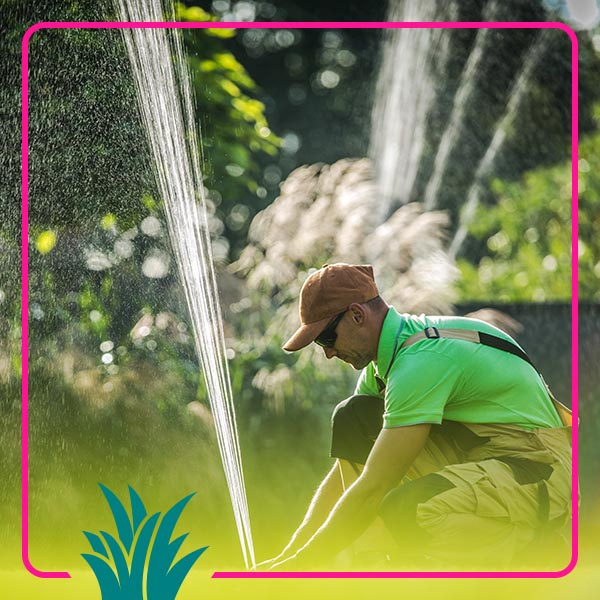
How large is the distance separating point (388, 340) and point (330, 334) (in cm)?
18

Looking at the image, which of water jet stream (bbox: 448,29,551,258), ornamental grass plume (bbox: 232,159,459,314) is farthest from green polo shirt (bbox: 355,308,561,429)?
water jet stream (bbox: 448,29,551,258)

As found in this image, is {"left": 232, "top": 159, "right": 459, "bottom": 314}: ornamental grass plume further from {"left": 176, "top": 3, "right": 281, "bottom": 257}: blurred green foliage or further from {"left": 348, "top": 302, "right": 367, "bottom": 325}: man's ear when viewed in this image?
{"left": 348, "top": 302, "right": 367, "bottom": 325}: man's ear

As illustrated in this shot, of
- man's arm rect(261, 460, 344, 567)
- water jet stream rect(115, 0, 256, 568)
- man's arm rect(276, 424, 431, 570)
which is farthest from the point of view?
water jet stream rect(115, 0, 256, 568)

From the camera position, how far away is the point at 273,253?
5762 millimetres

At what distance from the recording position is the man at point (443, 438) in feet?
9.61

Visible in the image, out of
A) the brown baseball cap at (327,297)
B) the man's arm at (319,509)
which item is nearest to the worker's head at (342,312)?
the brown baseball cap at (327,297)

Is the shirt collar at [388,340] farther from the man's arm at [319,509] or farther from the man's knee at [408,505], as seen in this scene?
the man's arm at [319,509]

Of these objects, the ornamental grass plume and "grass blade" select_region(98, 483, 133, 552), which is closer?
"grass blade" select_region(98, 483, 133, 552)

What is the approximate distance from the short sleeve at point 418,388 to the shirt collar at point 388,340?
5 centimetres

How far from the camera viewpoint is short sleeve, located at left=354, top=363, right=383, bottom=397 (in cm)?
338

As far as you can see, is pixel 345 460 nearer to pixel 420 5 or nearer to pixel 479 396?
pixel 479 396

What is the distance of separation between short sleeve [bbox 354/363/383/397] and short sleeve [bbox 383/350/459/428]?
39 centimetres

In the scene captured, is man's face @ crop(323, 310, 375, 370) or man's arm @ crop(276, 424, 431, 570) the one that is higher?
man's face @ crop(323, 310, 375, 370)

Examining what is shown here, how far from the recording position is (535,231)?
369 inches
